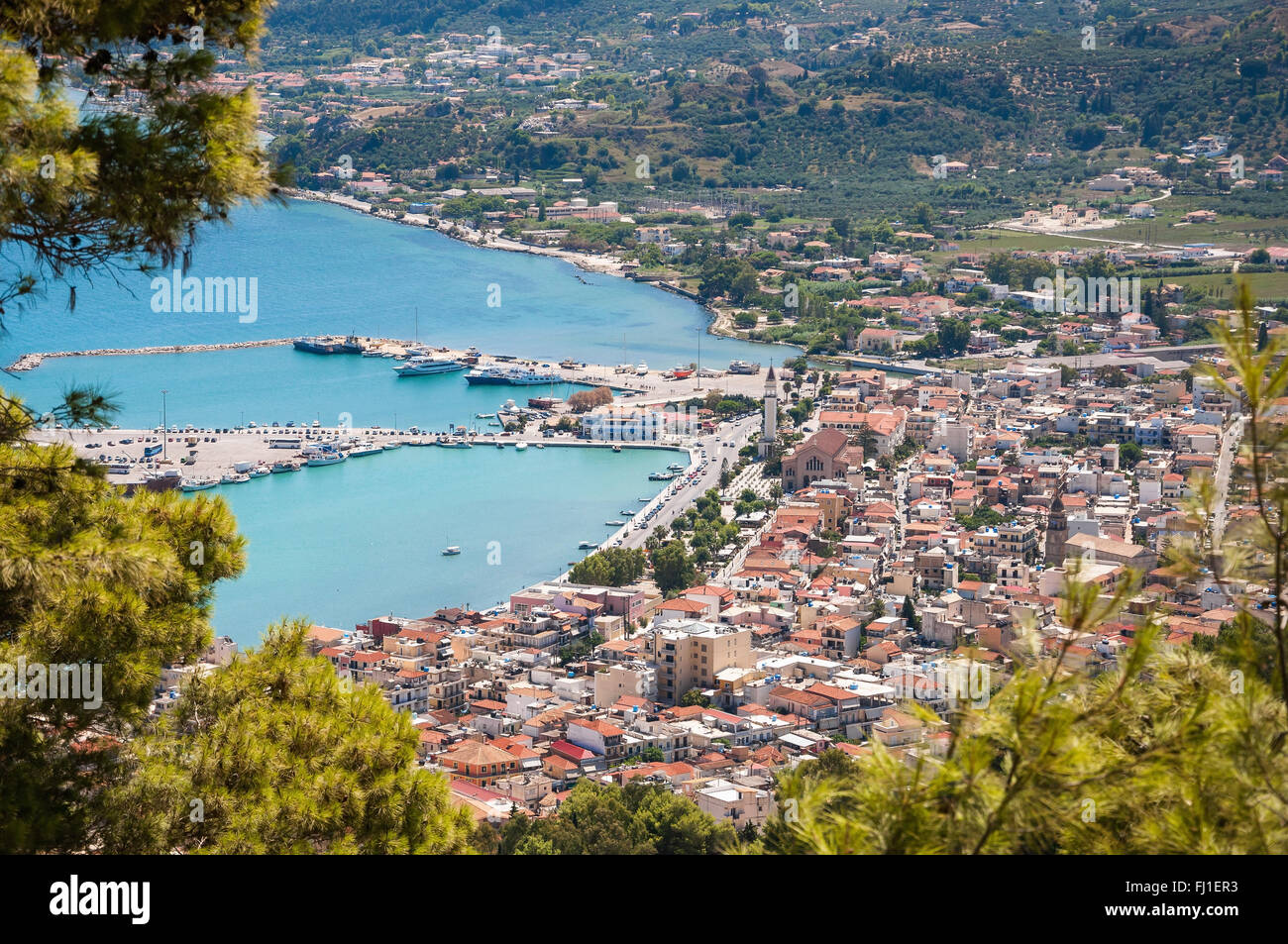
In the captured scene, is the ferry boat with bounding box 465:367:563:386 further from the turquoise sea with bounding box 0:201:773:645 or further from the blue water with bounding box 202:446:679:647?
the blue water with bounding box 202:446:679:647

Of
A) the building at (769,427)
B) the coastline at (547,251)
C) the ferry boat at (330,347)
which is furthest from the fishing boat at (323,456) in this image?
the coastline at (547,251)

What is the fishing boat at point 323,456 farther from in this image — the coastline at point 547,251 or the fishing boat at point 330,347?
the coastline at point 547,251

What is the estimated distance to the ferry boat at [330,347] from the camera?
848 inches

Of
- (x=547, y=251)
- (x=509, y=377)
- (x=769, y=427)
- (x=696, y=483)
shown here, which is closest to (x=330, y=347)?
(x=509, y=377)

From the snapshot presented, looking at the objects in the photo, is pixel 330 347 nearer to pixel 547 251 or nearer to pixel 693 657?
pixel 547 251

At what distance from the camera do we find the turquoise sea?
12188mm

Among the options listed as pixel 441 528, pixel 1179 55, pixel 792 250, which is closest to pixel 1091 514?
pixel 441 528

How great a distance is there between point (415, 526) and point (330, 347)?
863cm

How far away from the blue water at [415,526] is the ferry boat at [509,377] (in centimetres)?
279

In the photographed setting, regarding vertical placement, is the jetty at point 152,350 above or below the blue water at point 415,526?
above

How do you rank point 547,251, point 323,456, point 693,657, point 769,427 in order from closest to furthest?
point 693,657, point 769,427, point 323,456, point 547,251

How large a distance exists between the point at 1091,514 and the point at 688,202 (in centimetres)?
2039

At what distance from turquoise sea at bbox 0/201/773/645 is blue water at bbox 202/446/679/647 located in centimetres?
3

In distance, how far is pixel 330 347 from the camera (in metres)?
21.6
